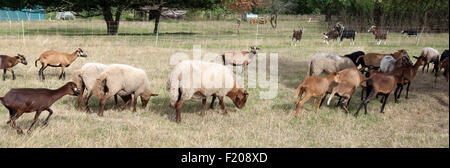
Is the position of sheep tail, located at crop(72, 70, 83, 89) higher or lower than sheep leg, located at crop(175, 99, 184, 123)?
higher

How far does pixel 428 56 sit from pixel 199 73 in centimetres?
1033

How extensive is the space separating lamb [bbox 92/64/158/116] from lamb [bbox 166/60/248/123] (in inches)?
29.9

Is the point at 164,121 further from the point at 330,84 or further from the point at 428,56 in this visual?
the point at 428,56

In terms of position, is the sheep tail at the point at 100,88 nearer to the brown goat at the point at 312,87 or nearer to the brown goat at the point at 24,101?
the brown goat at the point at 24,101

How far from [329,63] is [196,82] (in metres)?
4.84

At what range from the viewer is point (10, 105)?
18.1ft

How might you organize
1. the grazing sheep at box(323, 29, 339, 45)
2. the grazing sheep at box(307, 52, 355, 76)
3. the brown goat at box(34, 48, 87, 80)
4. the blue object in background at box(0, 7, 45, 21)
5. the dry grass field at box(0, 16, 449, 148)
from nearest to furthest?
the dry grass field at box(0, 16, 449, 148) → the grazing sheep at box(307, 52, 355, 76) → the brown goat at box(34, 48, 87, 80) → the grazing sheep at box(323, 29, 339, 45) → the blue object in background at box(0, 7, 45, 21)

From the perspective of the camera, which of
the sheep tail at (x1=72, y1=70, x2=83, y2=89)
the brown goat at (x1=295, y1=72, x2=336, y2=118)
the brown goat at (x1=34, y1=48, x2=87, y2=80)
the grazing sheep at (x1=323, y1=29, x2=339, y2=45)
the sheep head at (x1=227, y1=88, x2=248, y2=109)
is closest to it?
the brown goat at (x1=295, y1=72, x2=336, y2=118)

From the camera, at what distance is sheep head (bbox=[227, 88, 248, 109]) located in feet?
26.6

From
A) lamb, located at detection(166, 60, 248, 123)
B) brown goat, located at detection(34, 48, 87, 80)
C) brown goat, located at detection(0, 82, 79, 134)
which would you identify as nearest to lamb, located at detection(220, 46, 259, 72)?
brown goat, located at detection(34, 48, 87, 80)

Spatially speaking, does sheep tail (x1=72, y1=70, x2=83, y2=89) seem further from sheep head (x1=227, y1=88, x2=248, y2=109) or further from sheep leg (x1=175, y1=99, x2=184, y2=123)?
sheep head (x1=227, y1=88, x2=248, y2=109)

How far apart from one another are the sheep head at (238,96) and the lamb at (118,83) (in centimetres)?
185

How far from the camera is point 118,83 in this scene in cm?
743

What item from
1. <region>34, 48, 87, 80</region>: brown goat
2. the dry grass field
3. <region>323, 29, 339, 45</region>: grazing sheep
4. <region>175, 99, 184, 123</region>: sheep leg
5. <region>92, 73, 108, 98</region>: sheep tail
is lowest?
the dry grass field
